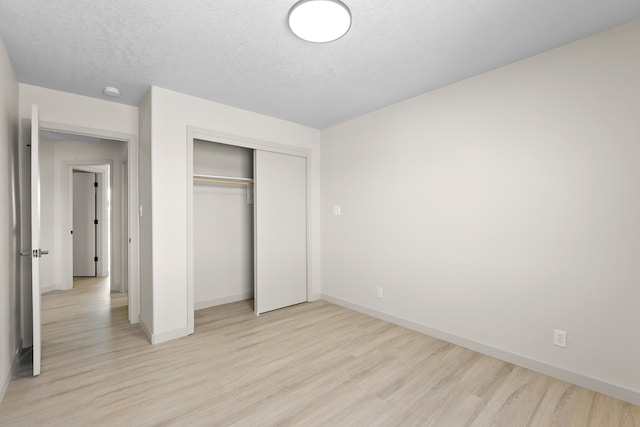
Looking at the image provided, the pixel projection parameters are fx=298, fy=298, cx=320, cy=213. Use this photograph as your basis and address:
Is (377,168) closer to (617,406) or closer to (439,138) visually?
(439,138)

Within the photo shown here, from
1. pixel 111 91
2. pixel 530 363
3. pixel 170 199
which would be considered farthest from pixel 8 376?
pixel 530 363

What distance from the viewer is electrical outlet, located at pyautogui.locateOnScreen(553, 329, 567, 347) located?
226cm

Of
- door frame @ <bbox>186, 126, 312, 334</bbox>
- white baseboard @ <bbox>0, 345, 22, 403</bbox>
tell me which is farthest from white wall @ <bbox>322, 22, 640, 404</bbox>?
white baseboard @ <bbox>0, 345, 22, 403</bbox>

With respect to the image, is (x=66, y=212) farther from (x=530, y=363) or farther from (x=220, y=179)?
(x=530, y=363)

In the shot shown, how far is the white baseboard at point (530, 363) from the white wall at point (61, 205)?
4.34 m

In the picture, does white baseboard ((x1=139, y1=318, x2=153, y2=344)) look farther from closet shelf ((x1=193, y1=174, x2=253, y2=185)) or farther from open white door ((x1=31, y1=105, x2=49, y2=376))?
closet shelf ((x1=193, y1=174, x2=253, y2=185))

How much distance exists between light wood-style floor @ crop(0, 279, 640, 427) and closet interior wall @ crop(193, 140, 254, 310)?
875mm

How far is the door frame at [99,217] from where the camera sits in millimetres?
5012

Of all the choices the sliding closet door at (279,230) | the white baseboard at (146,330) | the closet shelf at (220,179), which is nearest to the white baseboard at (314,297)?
the sliding closet door at (279,230)

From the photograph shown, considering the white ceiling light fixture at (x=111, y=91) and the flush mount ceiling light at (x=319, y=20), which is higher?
the white ceiling light fixture at (x=111, y=91)

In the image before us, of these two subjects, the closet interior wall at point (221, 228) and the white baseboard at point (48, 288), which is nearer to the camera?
the closet interior wall at point (221, 228)

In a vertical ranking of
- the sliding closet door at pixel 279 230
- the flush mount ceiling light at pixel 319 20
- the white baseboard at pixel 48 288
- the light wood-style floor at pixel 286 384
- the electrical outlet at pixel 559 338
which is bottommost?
the light wood-style floor at pixel 286 384

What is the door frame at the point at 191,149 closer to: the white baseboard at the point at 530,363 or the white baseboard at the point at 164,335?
the white baseboard at the point at 164,335

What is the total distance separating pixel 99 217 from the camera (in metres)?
6.23
